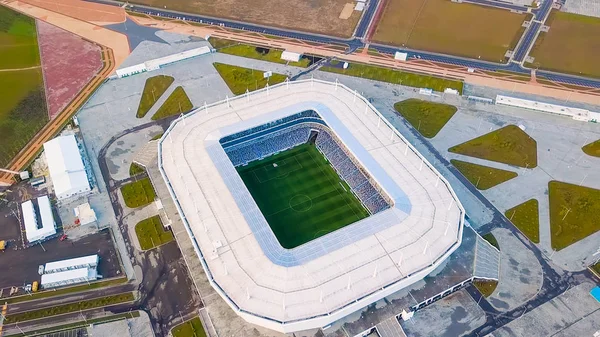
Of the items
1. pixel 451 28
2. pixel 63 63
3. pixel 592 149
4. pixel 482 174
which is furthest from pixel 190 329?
pixel 451 28

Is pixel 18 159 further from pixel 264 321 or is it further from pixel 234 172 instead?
pixel 264 321

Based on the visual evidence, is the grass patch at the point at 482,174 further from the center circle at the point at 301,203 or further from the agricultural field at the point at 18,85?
the agricultural field at the point at 18,85

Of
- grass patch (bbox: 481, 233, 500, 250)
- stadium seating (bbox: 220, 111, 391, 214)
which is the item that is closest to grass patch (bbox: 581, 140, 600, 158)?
grass patch (bbox: 481, 233, 500, 250)

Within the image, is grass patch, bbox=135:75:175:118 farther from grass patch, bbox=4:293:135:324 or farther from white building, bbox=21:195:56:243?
grass patch, bbox=4:293:135:324

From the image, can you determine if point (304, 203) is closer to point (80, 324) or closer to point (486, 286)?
point (486, 286)

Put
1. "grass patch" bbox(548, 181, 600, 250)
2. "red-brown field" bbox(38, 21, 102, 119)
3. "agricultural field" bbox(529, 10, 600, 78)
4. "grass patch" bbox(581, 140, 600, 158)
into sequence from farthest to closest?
"agricultural field" bbox(529, 10, 600, 78)
"red-brown field" bbox(38, 21, 102, 119)
"grass patch" bbox(581, 140, 600, 158)
"grass patch" bbox(548, 181, 600, 250)
